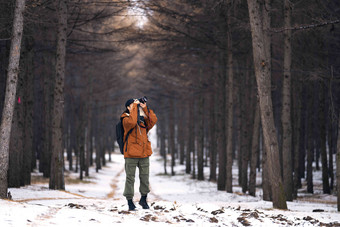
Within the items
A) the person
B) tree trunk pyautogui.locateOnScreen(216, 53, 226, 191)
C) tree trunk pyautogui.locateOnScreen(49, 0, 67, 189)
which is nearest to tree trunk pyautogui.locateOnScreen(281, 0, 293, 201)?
tree trunk pyautogui.locateOnScreen(216, 53, 226, 191)

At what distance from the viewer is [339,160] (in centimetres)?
1084

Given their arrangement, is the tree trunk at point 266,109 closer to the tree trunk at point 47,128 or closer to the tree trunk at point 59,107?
the tree trunk at point 59,107

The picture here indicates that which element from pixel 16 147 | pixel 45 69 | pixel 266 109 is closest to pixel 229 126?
pixel 266 109

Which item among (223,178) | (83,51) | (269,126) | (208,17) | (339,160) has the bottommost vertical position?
(223,178)

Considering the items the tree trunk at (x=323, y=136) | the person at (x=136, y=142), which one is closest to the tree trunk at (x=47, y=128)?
the tree trunk at (x=323, y=136)

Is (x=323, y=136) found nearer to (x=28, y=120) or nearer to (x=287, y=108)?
(x=287, y=108)

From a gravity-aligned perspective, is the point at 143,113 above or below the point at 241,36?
below

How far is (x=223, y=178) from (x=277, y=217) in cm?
1099

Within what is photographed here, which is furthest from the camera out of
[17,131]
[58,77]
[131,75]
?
[131,75]

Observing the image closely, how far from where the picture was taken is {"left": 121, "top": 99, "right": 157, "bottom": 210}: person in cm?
788

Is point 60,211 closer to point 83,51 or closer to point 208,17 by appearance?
point 83,51

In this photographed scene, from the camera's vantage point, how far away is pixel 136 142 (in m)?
7.91

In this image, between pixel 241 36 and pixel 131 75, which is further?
pixel 131 75

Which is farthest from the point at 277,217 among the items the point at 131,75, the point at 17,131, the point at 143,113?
the point at 131,75
